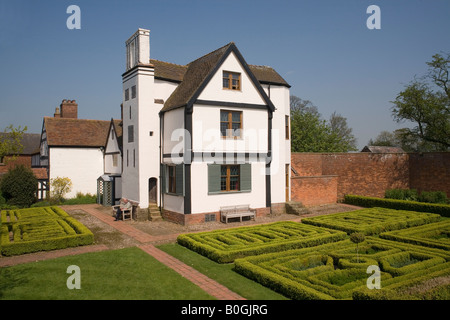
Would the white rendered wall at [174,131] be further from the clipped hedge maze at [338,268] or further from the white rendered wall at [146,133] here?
the clipped hedge maze at [338,268]

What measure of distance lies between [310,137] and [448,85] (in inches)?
731

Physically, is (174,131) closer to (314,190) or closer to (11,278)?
(11,278)

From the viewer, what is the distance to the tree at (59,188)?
30030mm

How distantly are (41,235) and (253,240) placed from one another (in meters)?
10.1

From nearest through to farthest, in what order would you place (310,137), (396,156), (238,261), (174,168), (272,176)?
(238,261) → (174,168) → (272,176) → (396,156) → (310,137)

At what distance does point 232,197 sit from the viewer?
71.9 ft

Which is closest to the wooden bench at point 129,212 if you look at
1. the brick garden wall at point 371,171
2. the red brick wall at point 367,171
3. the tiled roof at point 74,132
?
the tiled roof at point 74,132

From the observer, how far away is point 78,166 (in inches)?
1259

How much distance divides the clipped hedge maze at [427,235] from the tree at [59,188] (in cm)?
2602

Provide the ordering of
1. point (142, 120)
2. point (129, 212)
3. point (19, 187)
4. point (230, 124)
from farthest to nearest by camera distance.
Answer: point (19, 187) → point (129, 212) → point (142, 120) → point (230, 124)

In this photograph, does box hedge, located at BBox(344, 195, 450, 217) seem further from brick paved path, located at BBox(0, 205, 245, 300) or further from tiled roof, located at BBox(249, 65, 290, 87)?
brick paved path, located at BBox(0, 205, 245, 300)

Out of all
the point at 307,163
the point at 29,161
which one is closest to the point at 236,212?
the point at 307,163
